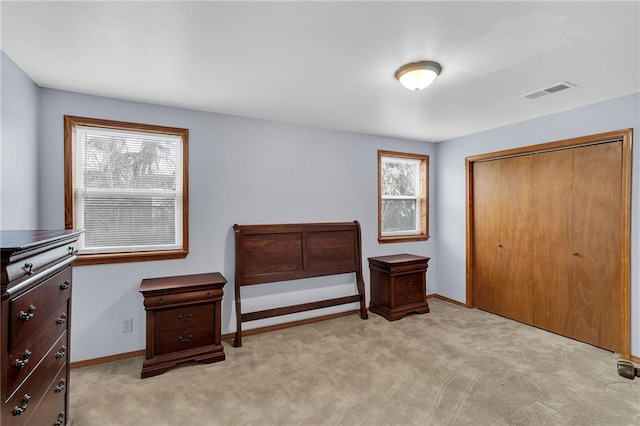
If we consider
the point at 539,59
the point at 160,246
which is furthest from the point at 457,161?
the point at 160,246

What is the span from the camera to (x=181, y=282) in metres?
2.91

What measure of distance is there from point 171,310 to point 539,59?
3417 mm

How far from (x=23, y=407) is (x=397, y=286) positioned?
350 cm

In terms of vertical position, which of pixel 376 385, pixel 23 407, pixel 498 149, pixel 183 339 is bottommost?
pixel 376 385

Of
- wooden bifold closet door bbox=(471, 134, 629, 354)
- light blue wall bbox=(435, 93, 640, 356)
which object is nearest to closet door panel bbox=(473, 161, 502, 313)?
wooden bifold closet door bbox=(471, 134, 629, 354)

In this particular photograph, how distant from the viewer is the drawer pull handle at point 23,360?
125 cm

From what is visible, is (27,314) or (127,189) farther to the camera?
(127,189)

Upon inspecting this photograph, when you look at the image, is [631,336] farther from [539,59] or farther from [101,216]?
[101,216]

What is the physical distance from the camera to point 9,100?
2166 mm

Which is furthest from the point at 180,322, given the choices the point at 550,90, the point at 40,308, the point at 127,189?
the point at 550,90

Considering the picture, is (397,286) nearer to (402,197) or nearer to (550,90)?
(402,197)

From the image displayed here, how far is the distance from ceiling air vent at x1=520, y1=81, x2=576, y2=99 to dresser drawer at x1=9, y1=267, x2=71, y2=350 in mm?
3682

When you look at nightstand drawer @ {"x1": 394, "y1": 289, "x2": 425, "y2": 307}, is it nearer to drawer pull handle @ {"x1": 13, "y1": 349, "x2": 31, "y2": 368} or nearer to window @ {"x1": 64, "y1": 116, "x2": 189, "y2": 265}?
window @ {"x1": 64, "y1": 116, "x2": 189, "y2": 265}

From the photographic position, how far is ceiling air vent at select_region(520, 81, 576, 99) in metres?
2.62
